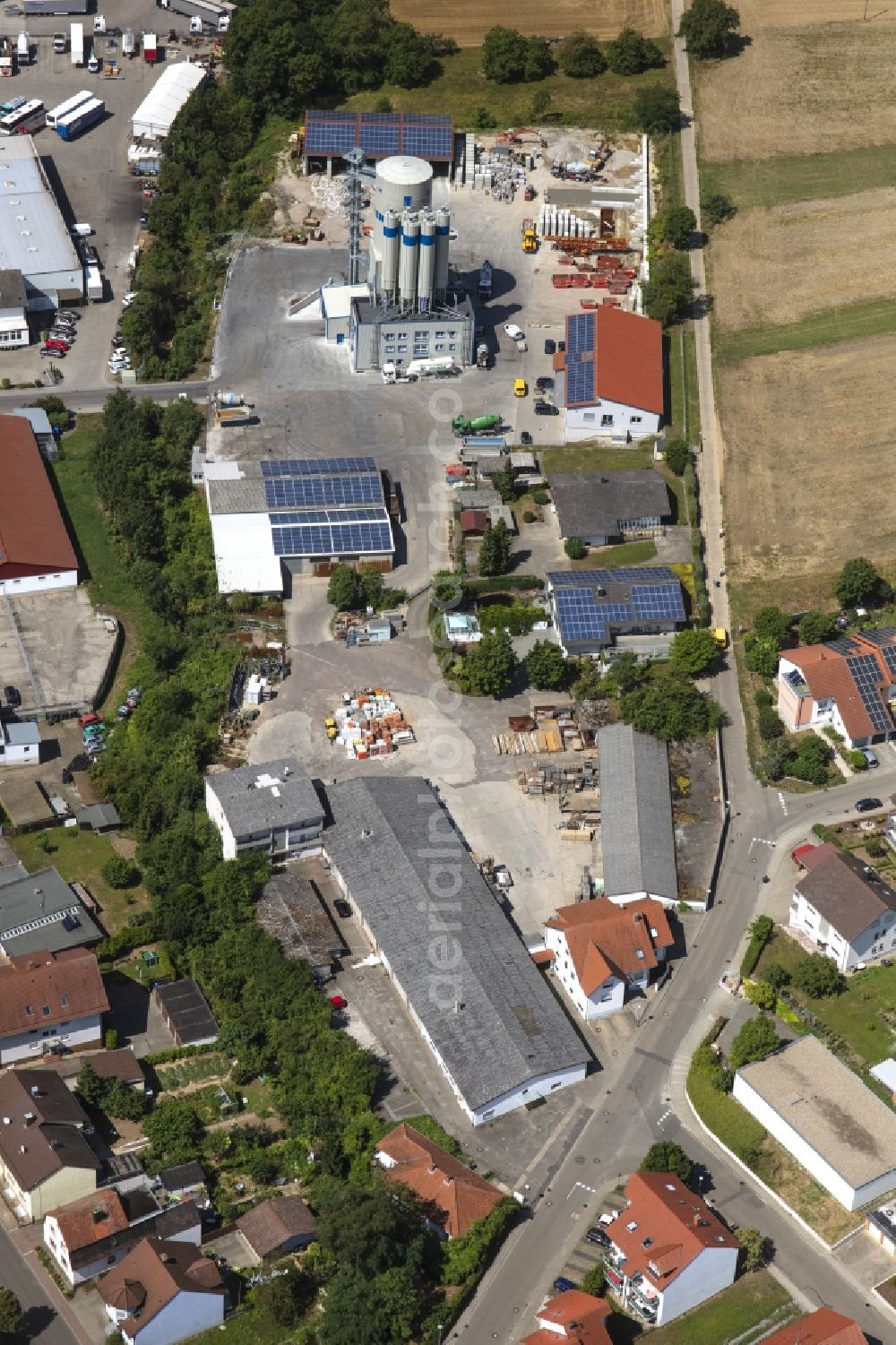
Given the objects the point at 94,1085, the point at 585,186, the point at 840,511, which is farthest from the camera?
the point at 585,186

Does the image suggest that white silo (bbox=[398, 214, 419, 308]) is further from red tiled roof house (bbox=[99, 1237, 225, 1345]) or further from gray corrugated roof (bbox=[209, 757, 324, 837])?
red tiled roof house (bbox=[99, 1237, 225, 1345])

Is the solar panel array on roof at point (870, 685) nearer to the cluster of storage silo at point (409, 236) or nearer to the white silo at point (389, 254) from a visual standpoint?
the cluster of storage silo at point (409, 236)

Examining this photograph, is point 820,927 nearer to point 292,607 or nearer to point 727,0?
point 292,607

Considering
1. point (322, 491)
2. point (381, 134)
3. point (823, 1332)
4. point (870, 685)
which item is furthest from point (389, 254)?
point (823, 1332)

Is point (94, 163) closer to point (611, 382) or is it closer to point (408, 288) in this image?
point (408, 288)

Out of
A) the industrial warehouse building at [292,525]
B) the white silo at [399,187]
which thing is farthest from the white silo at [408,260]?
the industrial warehouse building at [292,525]

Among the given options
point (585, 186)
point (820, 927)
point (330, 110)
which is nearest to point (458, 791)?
point (820, 927)

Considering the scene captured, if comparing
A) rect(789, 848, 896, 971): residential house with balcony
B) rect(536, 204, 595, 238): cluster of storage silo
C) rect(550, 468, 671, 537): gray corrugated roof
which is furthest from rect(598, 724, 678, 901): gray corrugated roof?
rect(536, 204, 595, 238): cluster of storage silo
